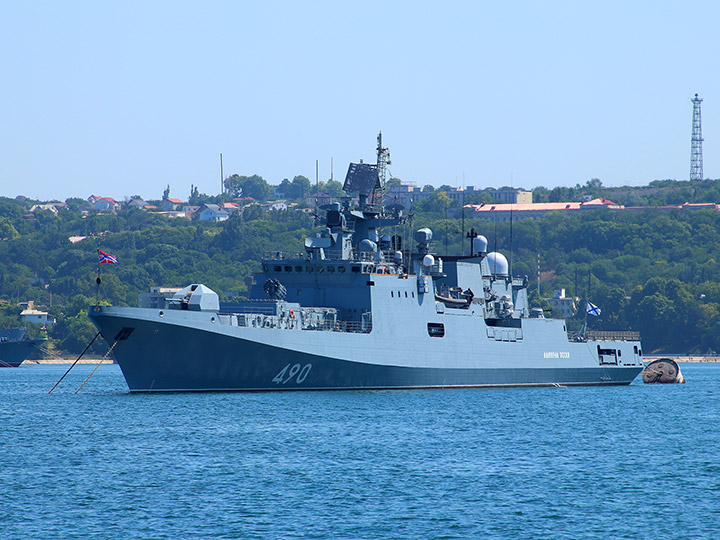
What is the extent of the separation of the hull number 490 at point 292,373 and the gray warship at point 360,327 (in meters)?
0.06

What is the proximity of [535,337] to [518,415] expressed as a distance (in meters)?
12.1

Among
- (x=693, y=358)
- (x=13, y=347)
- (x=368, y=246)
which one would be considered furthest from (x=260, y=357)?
(x=693, y=358)

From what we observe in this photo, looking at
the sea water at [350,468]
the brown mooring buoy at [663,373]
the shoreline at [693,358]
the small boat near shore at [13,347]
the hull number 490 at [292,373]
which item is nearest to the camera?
the sea water at [350,468]

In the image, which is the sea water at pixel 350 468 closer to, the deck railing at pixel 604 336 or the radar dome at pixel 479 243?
the radar dome at pixel 479 243

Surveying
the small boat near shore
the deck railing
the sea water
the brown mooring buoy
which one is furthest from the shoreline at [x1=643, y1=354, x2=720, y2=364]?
the sea water

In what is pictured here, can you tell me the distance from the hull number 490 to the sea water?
56cm

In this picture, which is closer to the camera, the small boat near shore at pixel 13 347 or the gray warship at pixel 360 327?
the gray warship at pixel 360 327

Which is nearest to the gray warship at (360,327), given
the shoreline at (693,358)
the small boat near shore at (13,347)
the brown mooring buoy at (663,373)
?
the brown mooring buoy at (663,373)

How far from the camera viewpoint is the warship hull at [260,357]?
36.5m

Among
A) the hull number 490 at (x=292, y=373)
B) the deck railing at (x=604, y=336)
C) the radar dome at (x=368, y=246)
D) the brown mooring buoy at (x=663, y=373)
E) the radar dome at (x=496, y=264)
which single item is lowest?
the brown mooring buoy at (x=663, y=373)

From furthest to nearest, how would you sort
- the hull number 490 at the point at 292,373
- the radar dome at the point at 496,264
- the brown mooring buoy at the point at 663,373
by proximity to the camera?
the brown mooring buoy at the point at 663,373
the radar dome at the point at 496,264
the hull number 490 at the point at 292,373

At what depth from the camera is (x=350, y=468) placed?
87.2 feet

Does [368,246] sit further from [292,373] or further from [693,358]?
[693,358]

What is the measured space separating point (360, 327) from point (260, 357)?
4.72 metres
